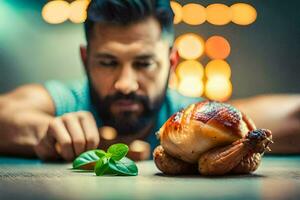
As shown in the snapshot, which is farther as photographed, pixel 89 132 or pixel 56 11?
pixel 56 11

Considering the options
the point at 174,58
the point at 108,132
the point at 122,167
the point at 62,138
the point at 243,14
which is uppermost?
the point at 243,14

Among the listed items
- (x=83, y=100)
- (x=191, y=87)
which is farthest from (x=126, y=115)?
(x=191, y=87)

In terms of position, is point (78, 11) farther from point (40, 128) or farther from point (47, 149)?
point (47, 149)

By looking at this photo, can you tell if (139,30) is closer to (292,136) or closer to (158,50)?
(158,50)

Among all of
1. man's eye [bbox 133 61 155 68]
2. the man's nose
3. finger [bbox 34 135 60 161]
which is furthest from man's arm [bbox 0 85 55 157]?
man's eye [bbox 133 61 155 68]

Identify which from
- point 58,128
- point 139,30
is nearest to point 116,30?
point 139,30

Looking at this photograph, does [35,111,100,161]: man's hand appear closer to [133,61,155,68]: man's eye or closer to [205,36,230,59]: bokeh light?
[133,61,155,68]: man's eye
